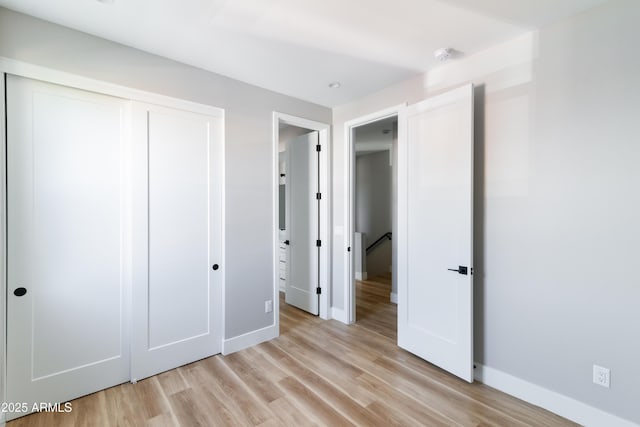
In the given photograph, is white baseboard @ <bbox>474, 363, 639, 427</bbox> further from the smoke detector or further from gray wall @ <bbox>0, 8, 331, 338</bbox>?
the smoke detector

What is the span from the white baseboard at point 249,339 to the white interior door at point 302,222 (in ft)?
2.69

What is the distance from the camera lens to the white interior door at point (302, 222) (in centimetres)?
377

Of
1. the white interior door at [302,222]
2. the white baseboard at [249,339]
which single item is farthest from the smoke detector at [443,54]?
the white baseboard at [249,339]

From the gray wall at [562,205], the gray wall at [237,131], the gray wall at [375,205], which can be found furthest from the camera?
the gray wall at [375,205]

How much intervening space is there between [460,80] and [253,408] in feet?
10.2

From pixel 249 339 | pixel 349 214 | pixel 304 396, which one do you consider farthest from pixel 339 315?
pixel 304 396

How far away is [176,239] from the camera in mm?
2494

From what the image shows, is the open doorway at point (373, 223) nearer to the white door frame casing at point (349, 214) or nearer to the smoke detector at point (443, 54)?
the white door frame casing at point (349, 214)

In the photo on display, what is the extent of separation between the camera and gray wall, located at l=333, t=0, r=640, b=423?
1.71 metres

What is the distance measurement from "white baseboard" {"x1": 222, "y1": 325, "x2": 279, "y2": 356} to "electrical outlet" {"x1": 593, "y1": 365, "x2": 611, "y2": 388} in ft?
8.60

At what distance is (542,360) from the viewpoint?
2027mm

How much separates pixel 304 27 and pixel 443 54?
45.9 inches

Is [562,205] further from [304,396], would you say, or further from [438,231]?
[304,396]

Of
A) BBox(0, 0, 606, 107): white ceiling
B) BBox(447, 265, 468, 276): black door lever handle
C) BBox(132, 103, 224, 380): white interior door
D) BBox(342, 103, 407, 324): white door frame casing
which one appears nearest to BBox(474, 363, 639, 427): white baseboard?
BBox(447, 265, 468, 276): black door lever handle
